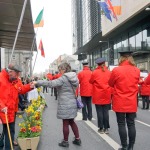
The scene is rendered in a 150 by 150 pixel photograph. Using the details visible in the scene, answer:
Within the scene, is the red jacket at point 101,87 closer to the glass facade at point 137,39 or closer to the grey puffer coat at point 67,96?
the grey puffer coat at point 67,96

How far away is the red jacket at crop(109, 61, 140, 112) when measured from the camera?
6.27m

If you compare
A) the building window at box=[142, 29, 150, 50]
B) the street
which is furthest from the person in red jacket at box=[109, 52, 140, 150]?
the building window at box=[142, 29, 150, 50]

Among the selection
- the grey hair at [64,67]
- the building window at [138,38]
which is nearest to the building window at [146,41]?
the building window at [138,38]

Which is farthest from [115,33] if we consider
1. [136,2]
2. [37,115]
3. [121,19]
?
[37,115]

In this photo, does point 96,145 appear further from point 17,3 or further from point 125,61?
point 17,3

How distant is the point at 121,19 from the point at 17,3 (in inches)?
981

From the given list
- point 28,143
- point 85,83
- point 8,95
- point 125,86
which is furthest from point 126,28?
point 8,95

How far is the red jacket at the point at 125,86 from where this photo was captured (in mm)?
6273

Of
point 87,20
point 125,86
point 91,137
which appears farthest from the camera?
point 87,20

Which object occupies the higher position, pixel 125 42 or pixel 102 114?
pixel 125 42

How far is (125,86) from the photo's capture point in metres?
6.30

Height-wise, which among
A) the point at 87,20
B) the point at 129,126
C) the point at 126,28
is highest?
the point at 87,20

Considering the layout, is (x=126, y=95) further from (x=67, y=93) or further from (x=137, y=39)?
(x=137, y=39)

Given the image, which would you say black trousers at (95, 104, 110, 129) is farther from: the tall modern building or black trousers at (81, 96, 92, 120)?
the tall modern building
